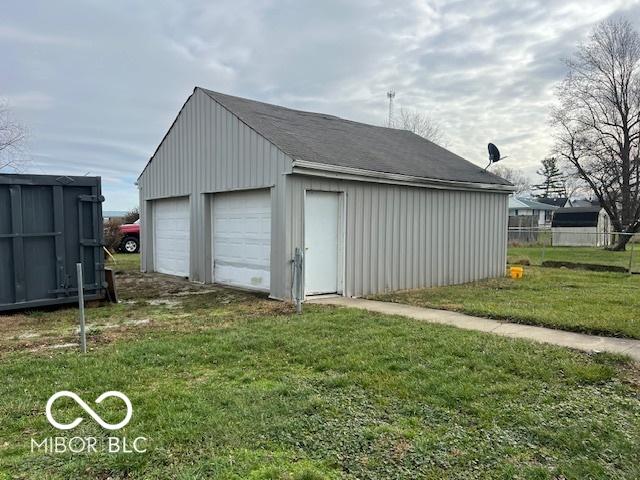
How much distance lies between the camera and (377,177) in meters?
9.34

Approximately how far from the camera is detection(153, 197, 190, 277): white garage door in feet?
38.8

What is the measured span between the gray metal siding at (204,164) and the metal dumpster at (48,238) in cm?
279

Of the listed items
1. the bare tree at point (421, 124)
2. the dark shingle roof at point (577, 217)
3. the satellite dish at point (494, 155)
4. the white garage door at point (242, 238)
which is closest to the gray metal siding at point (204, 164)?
the white garage door at point (242, 238)

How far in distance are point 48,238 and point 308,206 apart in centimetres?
443

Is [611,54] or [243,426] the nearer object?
[243,426]

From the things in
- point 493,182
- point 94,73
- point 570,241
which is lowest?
point 570,241

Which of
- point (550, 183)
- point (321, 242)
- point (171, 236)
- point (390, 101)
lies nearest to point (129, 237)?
point (171, 236)

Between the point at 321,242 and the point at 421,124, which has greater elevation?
the point at 421,124

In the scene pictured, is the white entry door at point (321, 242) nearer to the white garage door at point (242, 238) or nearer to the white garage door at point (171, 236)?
the white garage door at point (242, 238)

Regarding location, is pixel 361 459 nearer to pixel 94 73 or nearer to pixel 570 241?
pixel 94 73

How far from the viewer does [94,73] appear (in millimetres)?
12766

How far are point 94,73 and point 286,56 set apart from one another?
5.42m

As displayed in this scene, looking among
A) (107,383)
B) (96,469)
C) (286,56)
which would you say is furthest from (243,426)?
(286,56)

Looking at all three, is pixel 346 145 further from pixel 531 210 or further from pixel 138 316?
pixel 531 210
